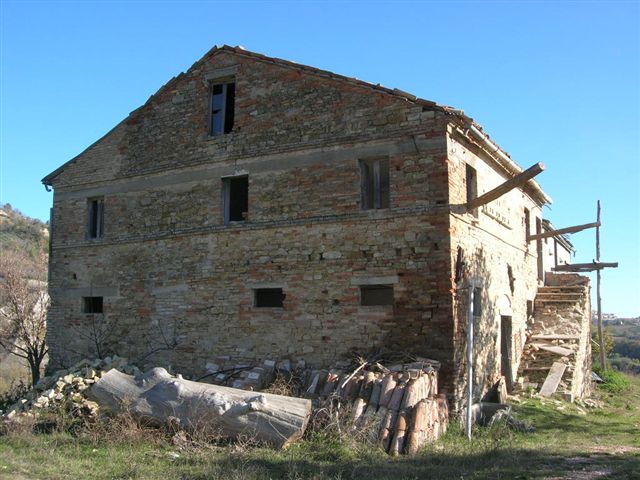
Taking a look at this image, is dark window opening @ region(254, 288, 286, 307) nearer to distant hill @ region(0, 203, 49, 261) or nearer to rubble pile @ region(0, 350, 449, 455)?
rubble pile @ region(0, 350, 449, 455)

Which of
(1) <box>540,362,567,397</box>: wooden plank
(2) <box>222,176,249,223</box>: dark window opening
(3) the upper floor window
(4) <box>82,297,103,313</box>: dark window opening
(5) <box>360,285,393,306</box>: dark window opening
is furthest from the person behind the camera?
(4) <box>82,297,103,313</box>: dark window opening

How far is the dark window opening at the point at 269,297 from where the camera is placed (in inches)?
510

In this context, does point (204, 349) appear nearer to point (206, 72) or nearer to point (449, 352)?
point (449, 352)

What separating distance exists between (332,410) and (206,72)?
352 inches

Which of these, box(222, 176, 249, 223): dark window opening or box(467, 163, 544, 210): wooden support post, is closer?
box(467, 163, 544, 210): wooden support post

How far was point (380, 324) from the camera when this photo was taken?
11.5 meters

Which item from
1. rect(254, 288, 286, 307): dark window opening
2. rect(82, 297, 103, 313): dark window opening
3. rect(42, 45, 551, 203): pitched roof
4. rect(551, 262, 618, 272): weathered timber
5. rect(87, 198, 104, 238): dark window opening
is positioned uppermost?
rect(42, 45, 551, 203): pitched roof

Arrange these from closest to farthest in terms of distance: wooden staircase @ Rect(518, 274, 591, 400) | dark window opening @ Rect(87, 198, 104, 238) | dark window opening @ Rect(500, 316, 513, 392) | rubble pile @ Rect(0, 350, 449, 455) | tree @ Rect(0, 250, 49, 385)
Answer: rubble pile @ Rect(0, 350, 449, 455)
wooden staircase @ Rect(518, 274, 591, 400)
dark window opening @ Rect(500, 316, 513, 392)
dark window opening @ Rect(87, 198, 104, 238)
tree @ Rect(0, 250, 49, 385)

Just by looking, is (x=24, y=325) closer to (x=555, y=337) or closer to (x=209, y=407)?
(x=209, y=407)

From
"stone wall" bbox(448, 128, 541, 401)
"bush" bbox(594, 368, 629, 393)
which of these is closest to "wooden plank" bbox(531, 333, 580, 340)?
"stone wall" bbox(448, 128, 541, 401)

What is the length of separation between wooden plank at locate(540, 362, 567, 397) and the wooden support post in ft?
17.1

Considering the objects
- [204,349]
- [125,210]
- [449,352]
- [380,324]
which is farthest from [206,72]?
[449,352]

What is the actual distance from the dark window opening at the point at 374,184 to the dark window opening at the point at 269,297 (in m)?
2.66

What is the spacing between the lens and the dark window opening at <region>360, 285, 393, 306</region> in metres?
11.8
